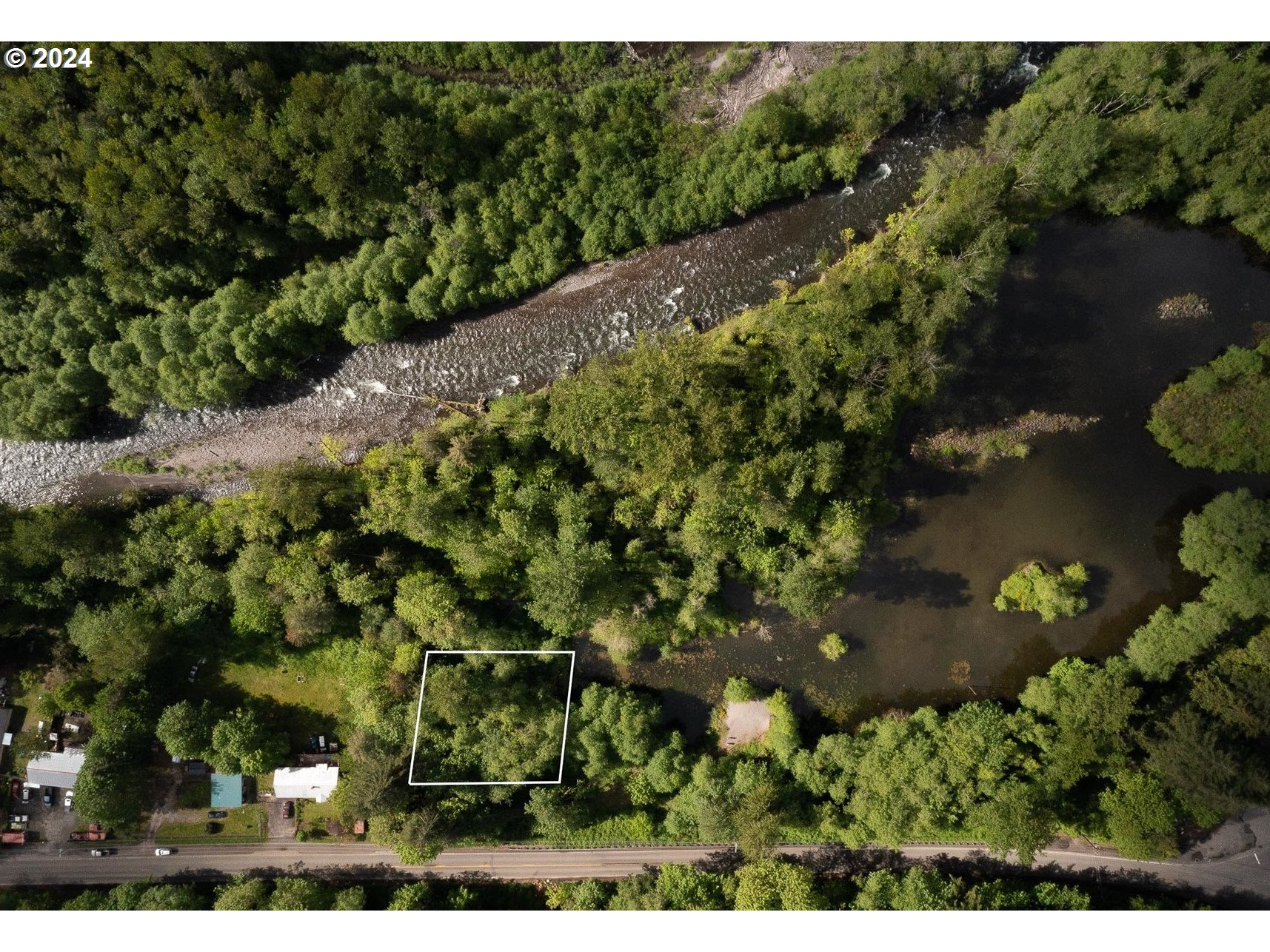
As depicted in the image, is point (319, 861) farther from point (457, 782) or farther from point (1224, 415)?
point (1224, 415)

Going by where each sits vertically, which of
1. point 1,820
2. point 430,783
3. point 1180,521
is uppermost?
point 1180,521

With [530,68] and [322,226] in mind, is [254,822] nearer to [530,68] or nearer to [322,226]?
[322,226]

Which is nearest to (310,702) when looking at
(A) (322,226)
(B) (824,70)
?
(A) (322,226)

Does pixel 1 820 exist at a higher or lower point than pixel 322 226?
lower

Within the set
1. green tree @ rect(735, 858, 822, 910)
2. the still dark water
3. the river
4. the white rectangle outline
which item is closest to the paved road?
green tree @ rect(735, 858, 822, 910)

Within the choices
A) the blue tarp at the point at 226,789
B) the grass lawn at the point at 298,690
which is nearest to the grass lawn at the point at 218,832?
the blue tarp at the point at 226,789

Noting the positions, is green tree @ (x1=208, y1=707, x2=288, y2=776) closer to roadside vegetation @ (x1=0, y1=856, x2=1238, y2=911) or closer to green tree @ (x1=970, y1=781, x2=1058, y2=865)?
roadside vegetation @ (x1=0, y1=856, x2=1238, y2=911)

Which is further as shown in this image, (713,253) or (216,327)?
(713,253)
